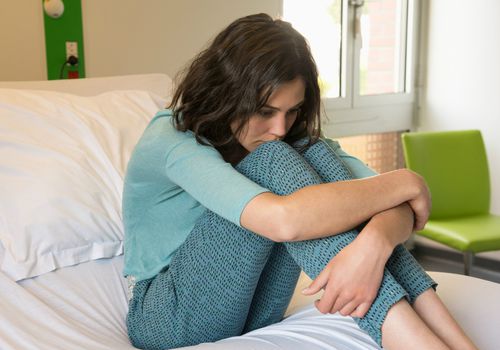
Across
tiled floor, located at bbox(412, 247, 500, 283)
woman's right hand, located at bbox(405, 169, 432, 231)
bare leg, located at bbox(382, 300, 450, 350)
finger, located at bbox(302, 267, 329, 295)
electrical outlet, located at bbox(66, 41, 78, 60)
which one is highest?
electrical outlet, located at bbox(66, 41, 78, 60)

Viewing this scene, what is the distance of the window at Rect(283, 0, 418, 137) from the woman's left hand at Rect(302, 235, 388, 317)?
1874mm

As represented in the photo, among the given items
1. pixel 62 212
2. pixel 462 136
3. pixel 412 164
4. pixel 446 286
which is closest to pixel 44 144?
pixel 62 212

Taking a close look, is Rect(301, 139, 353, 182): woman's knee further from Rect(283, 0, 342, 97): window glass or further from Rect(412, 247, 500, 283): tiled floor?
Rect(412, 247, 500, 283): tiled floor

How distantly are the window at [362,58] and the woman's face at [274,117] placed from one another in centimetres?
160

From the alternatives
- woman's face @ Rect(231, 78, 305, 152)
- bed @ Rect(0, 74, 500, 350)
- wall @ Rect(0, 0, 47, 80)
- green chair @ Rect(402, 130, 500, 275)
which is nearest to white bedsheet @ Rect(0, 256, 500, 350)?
bed @ Rect(0, 74, 500, 350)

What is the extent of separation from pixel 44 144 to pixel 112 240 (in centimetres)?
27

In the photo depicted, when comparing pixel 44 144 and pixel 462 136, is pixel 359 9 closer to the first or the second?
pixel 462 136

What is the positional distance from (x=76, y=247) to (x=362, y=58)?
2.02 metres

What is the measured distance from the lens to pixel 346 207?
1113 mm

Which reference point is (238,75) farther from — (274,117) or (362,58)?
(362,58)

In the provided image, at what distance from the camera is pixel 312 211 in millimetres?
1093

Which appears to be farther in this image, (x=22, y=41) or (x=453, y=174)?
(x=453, y=174)

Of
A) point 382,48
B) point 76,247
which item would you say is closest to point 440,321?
point 76,247

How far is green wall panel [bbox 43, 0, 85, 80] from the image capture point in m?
2.13
